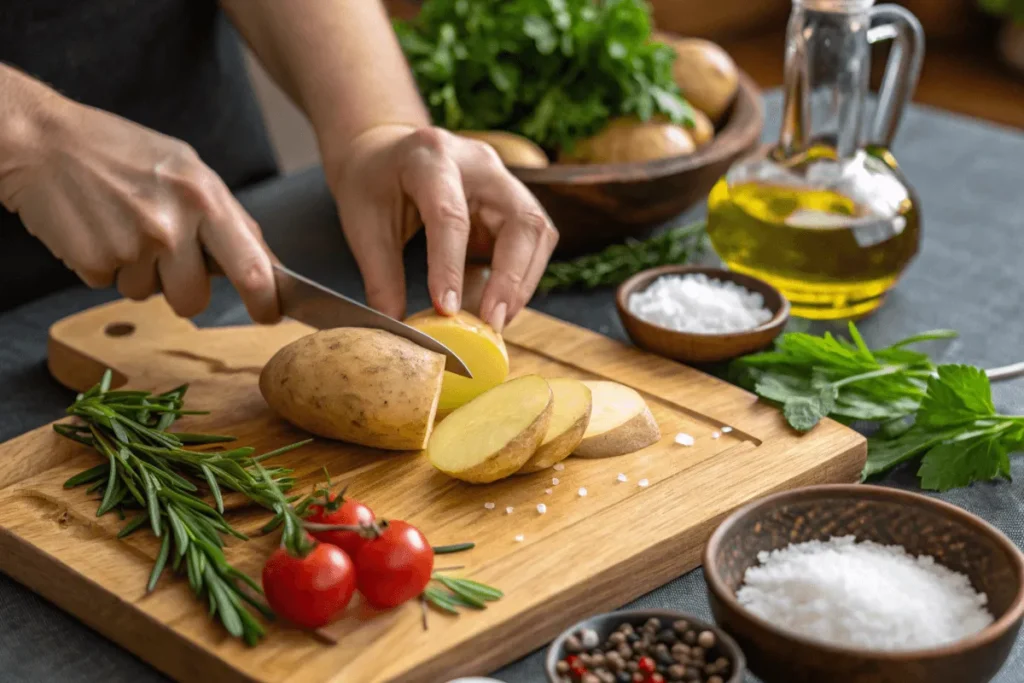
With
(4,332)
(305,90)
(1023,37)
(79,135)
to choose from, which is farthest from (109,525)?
(1023,37)

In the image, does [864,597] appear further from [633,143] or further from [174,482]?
[633,143]

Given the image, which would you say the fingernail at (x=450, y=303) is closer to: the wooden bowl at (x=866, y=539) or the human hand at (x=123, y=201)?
the human hand at (x=123, y=201)

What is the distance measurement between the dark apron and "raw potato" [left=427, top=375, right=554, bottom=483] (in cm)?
100

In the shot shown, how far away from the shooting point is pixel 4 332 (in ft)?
6.59

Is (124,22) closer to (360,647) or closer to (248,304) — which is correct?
(248,304)

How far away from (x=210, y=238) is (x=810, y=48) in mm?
952

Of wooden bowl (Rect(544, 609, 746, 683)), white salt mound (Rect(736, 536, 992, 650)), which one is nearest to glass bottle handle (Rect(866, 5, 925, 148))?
white salt mound (Rect(736, 536, 992, 650))

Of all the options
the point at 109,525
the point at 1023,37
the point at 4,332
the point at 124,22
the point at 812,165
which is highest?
the point at 124,22

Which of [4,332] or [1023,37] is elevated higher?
[4,332]

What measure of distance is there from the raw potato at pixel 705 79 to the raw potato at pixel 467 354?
871mm

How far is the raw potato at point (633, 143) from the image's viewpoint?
6.95 ft

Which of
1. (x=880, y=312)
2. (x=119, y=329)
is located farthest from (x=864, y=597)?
(x=119, y=329)

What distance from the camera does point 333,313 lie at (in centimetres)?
167

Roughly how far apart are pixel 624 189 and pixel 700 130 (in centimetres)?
27
